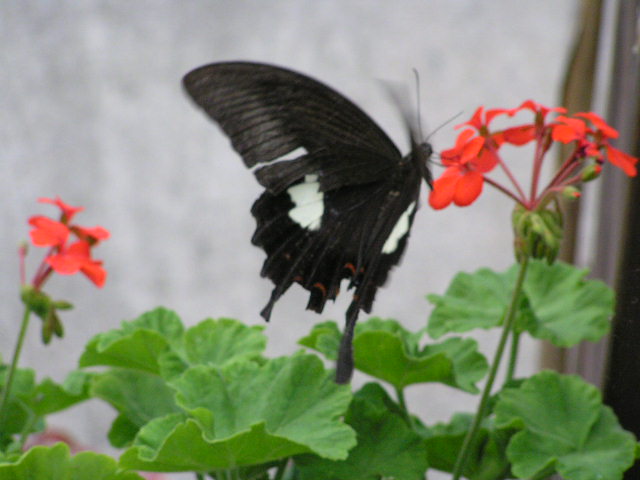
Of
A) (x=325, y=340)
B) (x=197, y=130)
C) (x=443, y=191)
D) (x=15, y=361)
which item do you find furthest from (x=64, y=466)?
(x=197, y=130)

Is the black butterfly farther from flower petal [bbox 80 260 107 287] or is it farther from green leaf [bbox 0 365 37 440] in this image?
green leaf [bbox 0 365 37 440]

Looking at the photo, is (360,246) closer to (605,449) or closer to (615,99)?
(605,449)

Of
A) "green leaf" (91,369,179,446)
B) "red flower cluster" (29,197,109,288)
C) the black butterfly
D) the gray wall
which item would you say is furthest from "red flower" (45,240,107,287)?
the gray wall

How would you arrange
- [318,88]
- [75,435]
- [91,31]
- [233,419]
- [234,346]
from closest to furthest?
[318,88]
[233,419]
[234,346]
[91,31]
[75,435]

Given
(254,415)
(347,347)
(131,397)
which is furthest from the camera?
(131,397)

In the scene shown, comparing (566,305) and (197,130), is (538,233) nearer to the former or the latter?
(566,305)

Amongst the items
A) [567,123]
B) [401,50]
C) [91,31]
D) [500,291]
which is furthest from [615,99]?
[91,31]

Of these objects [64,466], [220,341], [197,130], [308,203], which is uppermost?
[197,130]
